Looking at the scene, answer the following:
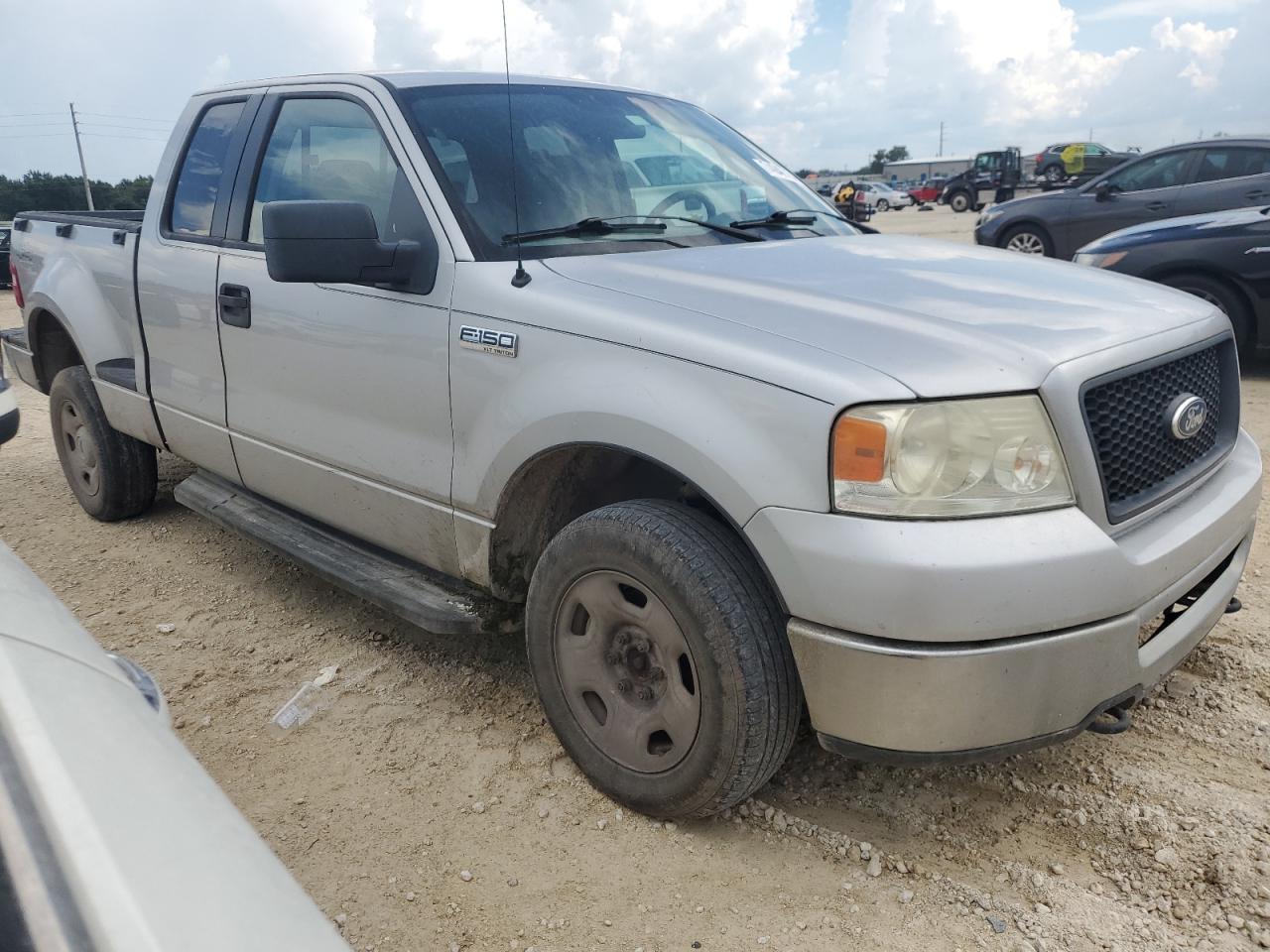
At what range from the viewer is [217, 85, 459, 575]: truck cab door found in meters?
2.84

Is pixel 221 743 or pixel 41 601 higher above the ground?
pixel 41 601

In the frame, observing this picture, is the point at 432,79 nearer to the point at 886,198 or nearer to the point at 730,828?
the point at 730,828

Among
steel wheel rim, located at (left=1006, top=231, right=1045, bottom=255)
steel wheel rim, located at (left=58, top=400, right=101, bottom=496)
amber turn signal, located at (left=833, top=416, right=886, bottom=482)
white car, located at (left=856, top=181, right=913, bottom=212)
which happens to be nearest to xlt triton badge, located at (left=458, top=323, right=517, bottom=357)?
amber turn signal, located at (left=833, top=416, right=886, bottom=482)

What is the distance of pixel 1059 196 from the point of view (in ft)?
34.3

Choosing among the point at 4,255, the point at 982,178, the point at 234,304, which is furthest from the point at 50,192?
the point at 234,304

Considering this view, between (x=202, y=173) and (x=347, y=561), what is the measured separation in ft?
5.56

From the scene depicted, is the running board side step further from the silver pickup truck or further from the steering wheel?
the steering wheel

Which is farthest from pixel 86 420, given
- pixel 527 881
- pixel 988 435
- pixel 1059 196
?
pixel 1059 196

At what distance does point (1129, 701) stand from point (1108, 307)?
939mm

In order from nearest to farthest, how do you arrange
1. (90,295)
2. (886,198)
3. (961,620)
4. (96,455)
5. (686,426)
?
(961,620)
(686,426)
(90,295)
(96,455)
(886,198)

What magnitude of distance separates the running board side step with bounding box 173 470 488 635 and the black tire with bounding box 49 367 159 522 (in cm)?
84

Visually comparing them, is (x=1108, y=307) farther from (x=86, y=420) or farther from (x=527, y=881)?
(x=86, y=420)

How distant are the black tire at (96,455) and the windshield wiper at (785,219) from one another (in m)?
3.04

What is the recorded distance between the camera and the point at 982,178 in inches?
1534
